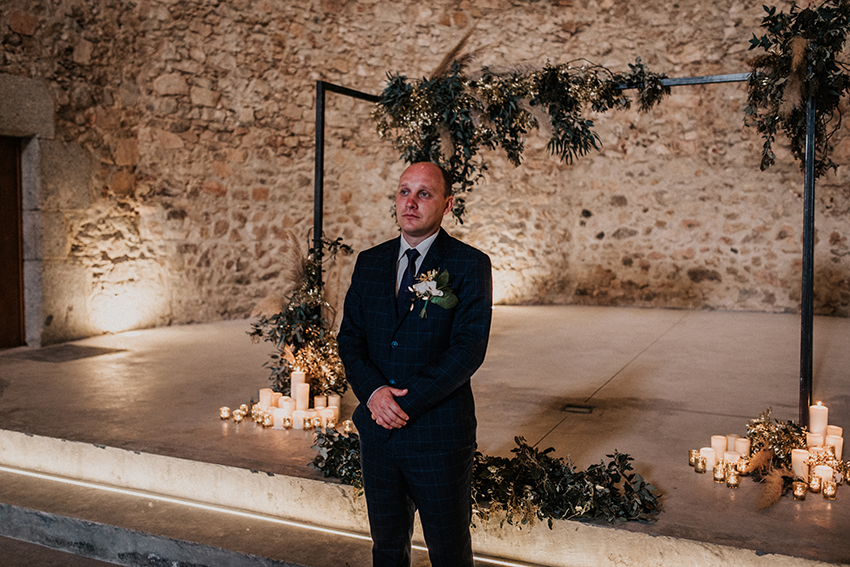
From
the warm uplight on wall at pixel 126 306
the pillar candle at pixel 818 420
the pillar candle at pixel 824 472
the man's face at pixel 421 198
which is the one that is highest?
the man's face at pixel 421 198

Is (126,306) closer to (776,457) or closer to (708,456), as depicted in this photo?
(708,456)

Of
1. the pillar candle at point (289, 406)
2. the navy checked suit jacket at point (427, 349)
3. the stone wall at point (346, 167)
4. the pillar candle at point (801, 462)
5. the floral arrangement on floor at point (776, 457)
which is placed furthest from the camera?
the stone wall at point (346, 167)

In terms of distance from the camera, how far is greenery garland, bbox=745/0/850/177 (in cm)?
297

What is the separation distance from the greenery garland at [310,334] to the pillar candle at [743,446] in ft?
6.46

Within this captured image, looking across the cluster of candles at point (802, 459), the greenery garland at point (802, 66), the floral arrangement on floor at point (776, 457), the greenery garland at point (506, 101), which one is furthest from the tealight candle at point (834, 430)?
the greenery garland at point (506, 101)

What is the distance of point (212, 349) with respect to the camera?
18.2 feet

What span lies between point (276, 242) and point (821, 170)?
207 inches

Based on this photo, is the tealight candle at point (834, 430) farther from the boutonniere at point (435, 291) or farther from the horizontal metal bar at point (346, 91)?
the horizontal metal bar at point (346, 91)

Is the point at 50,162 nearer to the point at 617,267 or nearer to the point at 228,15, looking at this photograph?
the point at 228,15

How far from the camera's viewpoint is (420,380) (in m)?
1.83

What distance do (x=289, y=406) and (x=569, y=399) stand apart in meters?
1.60

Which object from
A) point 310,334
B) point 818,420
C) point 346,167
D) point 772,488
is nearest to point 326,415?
point 310,334

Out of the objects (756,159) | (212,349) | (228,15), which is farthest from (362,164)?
(756,159)

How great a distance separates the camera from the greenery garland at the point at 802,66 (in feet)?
9.75
